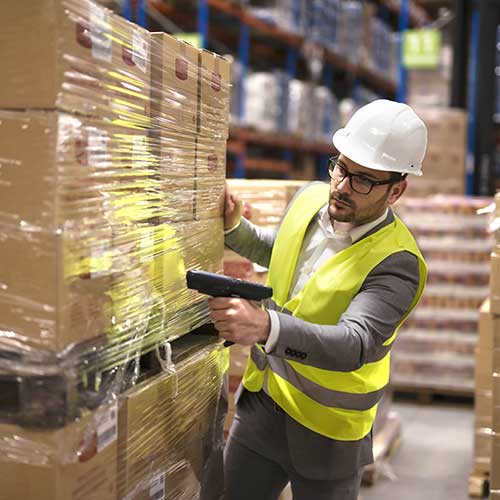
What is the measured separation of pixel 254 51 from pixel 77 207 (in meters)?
7.85

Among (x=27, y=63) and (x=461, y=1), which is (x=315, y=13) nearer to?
(x=461, y=1)

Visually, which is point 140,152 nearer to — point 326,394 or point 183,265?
point 183,265

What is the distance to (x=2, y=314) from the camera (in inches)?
66.0

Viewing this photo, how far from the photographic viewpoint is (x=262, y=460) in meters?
2.63

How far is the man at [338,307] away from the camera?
234 centimetres

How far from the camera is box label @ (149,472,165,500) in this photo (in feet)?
6.88

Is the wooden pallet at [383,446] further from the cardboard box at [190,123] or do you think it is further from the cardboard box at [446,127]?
the cardboard box at [446,127]

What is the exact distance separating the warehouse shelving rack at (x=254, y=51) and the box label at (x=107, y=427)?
4044 millimetres

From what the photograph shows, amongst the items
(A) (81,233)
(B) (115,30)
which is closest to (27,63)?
(B) (115,30)

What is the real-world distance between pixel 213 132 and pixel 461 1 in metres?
6.35

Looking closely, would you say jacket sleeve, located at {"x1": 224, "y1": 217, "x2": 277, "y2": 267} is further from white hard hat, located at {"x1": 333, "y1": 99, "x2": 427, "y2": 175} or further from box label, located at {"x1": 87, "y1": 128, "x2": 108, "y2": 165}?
box label, located at {"x1": 87, "y1": 128, "x2": 108, "y2": 165}

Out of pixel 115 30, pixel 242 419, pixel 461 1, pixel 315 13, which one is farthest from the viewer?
pixel 315 13

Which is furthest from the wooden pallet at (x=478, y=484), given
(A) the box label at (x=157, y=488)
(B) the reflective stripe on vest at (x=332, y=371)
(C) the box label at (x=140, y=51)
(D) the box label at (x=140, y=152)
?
(C) the box label at (x=140, y=51)

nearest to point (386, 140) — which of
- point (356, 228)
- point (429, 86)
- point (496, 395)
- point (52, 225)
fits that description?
point (356, 228)
